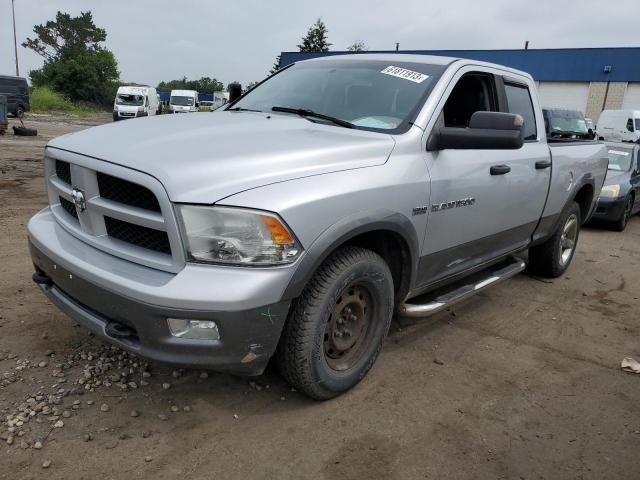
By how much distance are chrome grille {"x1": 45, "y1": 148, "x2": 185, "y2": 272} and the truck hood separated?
2.2 inches

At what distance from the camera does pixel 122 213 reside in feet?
7.69

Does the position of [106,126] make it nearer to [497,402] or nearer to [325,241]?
[325,241]

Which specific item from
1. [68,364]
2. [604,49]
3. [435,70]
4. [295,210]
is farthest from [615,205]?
[604,49]

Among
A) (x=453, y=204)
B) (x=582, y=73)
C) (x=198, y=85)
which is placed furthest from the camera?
(x=198, y=85)

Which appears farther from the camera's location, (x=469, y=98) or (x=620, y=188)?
(x=620, y=188)

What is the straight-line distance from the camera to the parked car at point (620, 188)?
8.27 m

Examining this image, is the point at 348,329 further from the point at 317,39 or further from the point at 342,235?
the point at 317,39

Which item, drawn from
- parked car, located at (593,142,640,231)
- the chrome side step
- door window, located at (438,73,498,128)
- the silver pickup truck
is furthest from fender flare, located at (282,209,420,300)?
parked car, located at (593,142,640,231)

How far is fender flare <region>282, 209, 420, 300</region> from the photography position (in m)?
2.32

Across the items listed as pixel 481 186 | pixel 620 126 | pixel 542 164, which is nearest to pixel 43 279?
pixel 481 186

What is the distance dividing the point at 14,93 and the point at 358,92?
29177mm

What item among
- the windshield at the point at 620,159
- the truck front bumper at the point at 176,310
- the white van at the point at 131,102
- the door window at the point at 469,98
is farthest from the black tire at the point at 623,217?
the white van at the point at 131,102

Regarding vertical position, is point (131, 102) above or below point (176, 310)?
above

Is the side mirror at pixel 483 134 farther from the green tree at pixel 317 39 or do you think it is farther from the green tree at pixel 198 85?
the green tree at pixel 198 85
